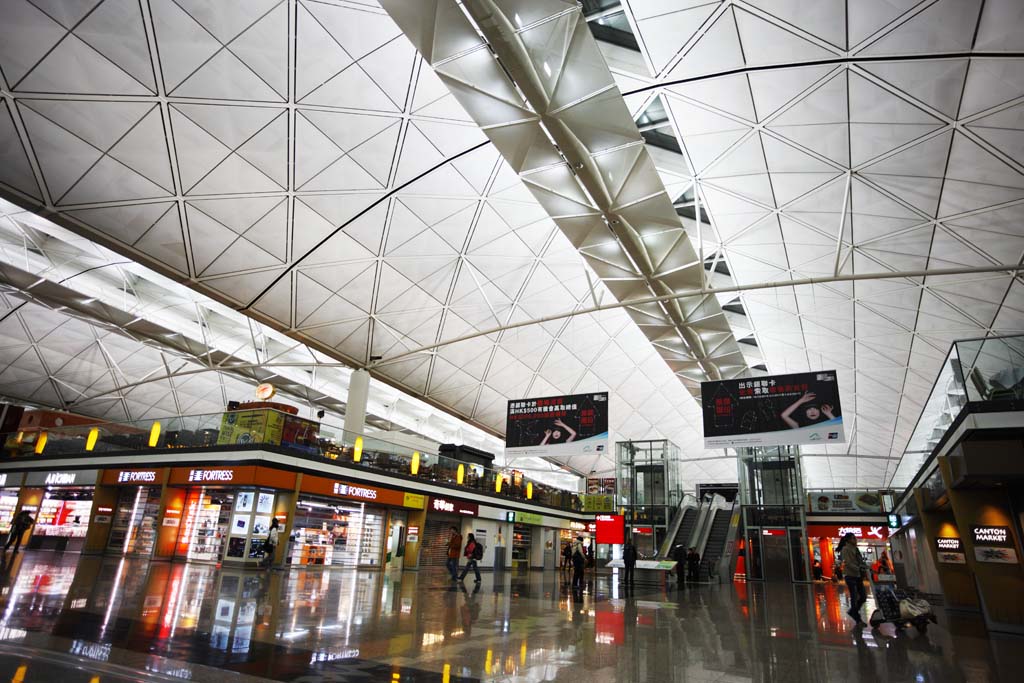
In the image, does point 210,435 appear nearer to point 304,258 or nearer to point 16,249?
point 304,258

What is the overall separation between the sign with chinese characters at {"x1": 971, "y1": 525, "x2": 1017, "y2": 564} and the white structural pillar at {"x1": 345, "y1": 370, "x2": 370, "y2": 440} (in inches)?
962

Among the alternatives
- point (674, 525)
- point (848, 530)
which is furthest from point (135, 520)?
point (848, 530)

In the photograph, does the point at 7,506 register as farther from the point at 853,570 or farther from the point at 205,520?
the point at 853,570

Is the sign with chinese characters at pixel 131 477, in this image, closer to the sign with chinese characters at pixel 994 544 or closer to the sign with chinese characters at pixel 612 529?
the sign with chinese characters at pixel 612 529

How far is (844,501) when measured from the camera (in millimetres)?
37688

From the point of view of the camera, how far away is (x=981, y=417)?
12.1 metres

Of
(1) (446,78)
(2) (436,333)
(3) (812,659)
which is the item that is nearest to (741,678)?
(3) (812,659)

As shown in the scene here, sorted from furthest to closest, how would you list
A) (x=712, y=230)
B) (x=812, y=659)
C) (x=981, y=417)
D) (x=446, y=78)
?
1. (x=712, y=230)
2. (x=446, y=78)
3. (x=981, y=417)
4. (x=812, y=659)

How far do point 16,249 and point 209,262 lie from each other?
11.4m

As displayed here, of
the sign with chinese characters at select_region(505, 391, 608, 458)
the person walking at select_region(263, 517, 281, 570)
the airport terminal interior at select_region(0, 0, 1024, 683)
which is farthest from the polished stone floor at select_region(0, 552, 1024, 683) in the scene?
the sign with chinese characters at select_region(505, 391, 608, 458)

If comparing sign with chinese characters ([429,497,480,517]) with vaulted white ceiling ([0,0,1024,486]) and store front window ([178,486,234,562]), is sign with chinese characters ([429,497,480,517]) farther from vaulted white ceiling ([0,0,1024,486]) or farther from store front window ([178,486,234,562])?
vaulted white ceiling ([0,0,1024,486])

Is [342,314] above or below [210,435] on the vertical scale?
above

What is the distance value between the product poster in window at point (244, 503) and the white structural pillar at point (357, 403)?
9507 mm

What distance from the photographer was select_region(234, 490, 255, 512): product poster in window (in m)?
19.2
